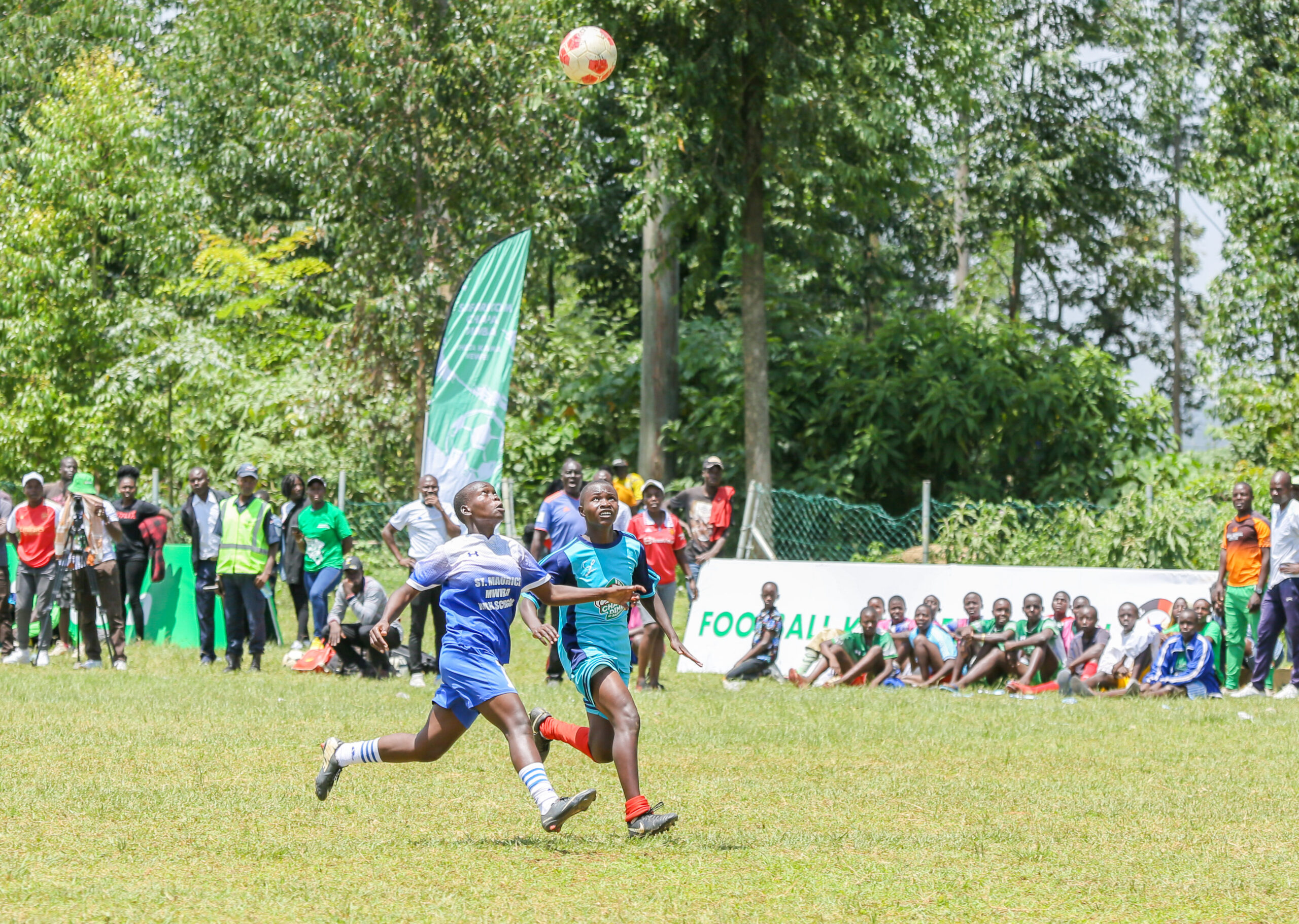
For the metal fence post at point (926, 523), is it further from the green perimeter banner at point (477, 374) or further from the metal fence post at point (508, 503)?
the metal fence post at point (508, 503)

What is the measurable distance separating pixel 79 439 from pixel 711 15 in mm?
12440

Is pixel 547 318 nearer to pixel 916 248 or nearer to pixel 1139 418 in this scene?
pixel 1139 418

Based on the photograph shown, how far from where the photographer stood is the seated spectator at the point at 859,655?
1442 centimetres

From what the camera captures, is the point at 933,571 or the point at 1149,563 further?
the point at 1149,563

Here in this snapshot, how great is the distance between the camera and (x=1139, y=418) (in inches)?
965

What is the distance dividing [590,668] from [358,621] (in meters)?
7.88

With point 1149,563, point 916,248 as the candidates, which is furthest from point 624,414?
point 916,248

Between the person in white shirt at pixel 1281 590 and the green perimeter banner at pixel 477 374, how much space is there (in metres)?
8.53

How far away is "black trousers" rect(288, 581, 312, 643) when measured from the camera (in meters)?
16.1

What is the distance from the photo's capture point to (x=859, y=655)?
14742 mm

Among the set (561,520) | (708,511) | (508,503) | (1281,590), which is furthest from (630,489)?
(1281,590)

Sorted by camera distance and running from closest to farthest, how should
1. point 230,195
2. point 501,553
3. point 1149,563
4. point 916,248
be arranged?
point 501,553
point 1149,563
point 230,195
point 916,248

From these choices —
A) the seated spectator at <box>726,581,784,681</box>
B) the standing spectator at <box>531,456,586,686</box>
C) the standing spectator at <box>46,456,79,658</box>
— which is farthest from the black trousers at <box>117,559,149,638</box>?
the seated spectator at <box>726,581,784,681</box>

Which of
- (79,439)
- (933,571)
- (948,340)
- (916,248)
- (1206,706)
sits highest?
(916,248)
